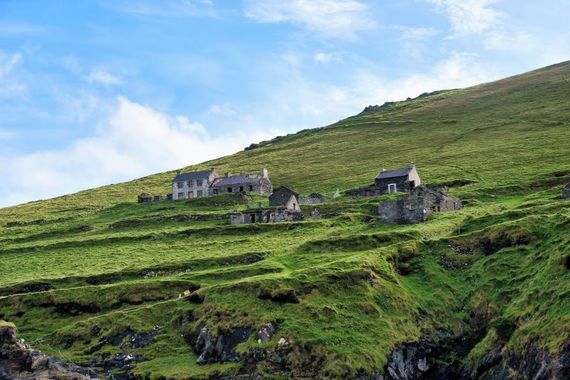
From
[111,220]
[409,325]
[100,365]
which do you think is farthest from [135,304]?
[111,220]

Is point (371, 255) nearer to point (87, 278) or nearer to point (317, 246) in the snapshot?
point (317, 246)

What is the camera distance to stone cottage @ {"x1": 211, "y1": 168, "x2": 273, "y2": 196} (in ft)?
474

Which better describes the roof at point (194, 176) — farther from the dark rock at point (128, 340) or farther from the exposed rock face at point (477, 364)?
the exposed rock face at point (477, 364)

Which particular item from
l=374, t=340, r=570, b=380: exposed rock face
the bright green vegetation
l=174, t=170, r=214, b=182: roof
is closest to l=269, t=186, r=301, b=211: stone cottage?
the bright green vegetation

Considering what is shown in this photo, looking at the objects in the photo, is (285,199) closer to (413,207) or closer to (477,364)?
(413,207)

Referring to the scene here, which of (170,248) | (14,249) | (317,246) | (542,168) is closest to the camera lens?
(317,246)

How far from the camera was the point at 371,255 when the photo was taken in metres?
69.1

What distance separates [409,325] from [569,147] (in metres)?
90.6

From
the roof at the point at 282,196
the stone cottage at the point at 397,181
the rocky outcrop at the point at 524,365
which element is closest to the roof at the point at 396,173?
the stone cottage at the point at 397,181

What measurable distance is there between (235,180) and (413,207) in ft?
217

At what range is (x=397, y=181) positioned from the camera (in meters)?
123

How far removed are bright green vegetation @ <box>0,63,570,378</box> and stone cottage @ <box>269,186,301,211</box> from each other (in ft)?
19.4

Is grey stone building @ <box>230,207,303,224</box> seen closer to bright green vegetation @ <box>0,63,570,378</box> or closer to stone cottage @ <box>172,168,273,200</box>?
bright green vegetation @ <box>0,63,570,378</box>

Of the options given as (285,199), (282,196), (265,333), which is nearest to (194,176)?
(282,196)
